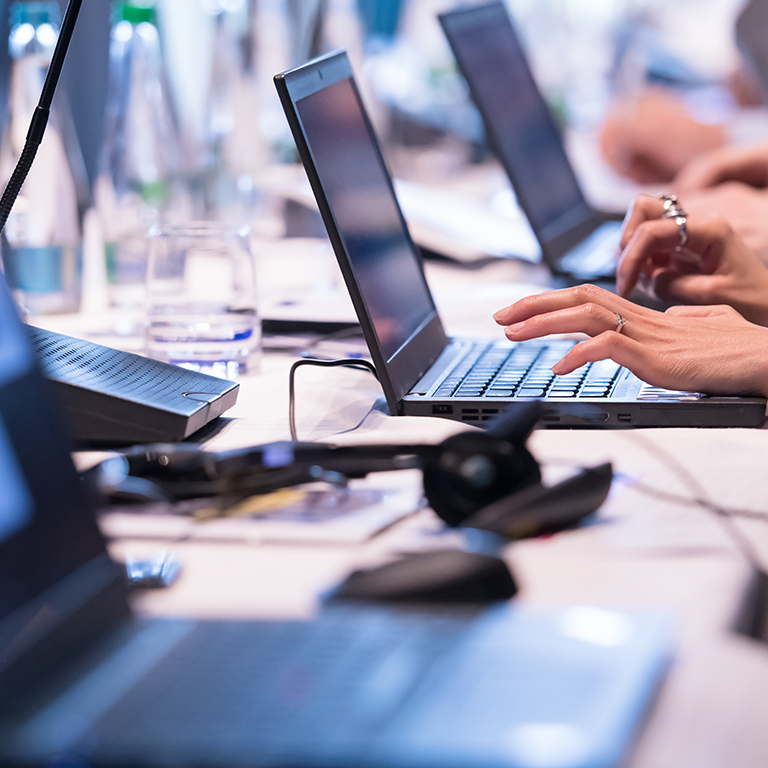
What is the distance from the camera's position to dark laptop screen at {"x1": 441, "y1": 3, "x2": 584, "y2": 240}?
128 centimetres

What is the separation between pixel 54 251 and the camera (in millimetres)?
1097

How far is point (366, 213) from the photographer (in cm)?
83

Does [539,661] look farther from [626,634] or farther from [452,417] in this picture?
[452,417]

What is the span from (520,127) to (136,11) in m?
0.54

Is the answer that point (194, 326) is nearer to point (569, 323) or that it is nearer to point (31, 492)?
point (569, 323)

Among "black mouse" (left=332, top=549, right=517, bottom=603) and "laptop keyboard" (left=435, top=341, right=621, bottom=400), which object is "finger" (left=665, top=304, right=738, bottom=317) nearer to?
"laptop keyboard" (left=435, top=341, right=621, bottom=400)

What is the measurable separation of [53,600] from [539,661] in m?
0.19

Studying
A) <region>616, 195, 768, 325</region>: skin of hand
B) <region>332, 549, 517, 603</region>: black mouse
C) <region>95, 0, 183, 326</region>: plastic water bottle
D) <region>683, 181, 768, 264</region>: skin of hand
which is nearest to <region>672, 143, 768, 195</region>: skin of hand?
<region>683, 181, 768, 264</region>: skin of hand

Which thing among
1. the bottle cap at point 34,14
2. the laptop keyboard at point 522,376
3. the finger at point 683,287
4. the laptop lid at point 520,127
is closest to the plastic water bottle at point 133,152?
the bottle cap at point 34,14

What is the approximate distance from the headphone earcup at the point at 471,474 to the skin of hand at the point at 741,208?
731mm

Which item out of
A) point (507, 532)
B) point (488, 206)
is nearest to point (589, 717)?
point (507, 532)

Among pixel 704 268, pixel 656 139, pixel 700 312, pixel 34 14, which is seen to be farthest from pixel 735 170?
pixel 34 14

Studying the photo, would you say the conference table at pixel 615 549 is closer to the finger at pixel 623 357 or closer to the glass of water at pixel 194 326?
the finger at pixel 623 357

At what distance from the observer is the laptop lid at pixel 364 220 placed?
0.72m
